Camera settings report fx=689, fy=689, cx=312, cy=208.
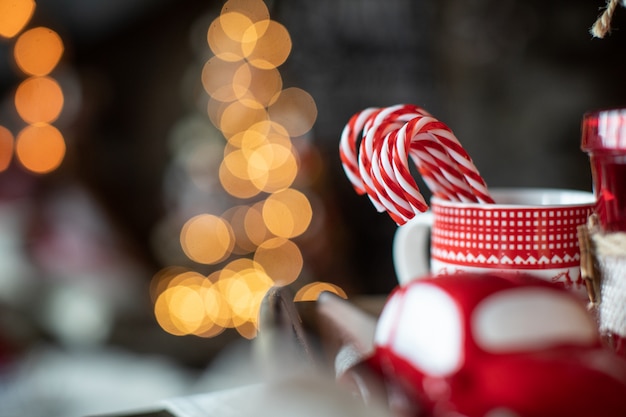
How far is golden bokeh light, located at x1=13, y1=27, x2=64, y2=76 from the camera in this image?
1708mm

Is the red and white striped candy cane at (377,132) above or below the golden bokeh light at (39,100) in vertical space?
below

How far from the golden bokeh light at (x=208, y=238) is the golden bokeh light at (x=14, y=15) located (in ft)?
2.09

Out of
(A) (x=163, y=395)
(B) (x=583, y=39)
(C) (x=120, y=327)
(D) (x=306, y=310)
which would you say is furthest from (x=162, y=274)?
(D) (x=306, y=310)

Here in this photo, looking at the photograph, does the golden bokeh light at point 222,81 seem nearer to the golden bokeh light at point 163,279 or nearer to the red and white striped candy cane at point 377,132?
the golden bokeh light at point 163,279

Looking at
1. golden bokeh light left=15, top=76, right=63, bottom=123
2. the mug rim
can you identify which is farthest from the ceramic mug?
golden bokeh light left=15, top=76, right=63, bottom=123

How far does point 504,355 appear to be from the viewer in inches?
11.7

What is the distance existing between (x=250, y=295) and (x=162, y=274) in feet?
0.87

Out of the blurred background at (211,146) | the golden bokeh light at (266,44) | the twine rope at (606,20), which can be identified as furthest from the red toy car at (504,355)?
the golden bokeh light at (266,44)

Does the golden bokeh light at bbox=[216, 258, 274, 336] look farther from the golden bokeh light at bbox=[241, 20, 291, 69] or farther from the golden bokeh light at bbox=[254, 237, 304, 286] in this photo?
the golden bokeh light at bbox=[241, 20, 291, 69]

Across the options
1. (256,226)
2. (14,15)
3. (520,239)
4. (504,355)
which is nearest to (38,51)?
(14,15)

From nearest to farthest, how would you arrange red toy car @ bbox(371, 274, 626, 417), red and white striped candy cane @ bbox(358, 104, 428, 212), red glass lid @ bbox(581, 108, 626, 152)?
red toy car @ bbox(371, 274, 626, 417) → red glass lid @ bbox(581, 108, 626, 152) → red and white striped candy cane @ bbox(358, 104, 428, 212)

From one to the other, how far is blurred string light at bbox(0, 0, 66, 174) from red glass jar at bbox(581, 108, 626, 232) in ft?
4.97

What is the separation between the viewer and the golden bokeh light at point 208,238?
1.72m

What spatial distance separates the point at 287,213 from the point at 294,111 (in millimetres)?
271
